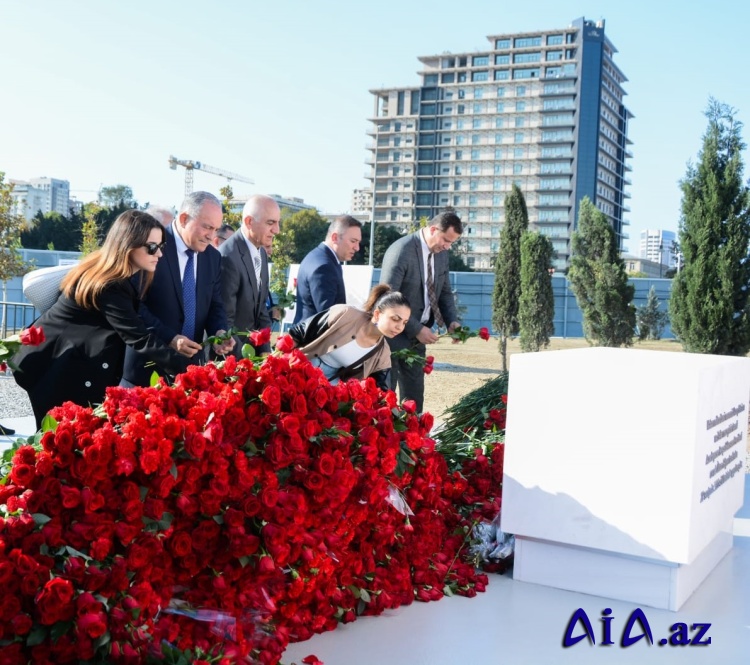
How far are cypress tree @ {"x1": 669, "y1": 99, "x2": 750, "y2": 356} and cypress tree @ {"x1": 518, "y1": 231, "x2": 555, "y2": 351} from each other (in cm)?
821

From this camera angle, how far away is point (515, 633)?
2.20 meters

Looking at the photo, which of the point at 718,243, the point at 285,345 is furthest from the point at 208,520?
the point at 718,243

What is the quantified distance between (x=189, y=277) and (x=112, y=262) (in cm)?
67

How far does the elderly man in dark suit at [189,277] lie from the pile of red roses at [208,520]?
1.76 metres

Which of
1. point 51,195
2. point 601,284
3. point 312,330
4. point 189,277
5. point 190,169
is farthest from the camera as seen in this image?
point 51,195

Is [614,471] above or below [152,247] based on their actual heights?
below

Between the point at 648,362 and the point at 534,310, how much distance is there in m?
18.2

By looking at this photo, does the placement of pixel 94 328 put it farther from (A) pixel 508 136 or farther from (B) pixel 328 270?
(A) pixel 508 136

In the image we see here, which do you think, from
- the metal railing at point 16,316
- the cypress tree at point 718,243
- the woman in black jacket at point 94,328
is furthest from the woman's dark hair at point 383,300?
the cypress tree at point 718,243

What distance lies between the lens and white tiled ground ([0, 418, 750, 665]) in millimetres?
2027

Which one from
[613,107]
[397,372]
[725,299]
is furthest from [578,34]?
[397,372]

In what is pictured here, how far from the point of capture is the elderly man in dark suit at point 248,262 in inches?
178

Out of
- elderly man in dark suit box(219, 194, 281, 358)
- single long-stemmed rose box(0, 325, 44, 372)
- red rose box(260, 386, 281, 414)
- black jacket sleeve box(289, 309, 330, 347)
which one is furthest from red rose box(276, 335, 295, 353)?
elderly man in dark suit box(219, 194, 281, 358)

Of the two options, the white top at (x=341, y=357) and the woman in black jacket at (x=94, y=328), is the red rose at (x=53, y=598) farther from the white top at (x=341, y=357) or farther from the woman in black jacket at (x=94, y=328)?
the white top at (x=341, y=357)
